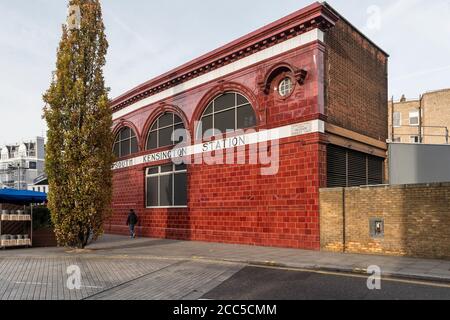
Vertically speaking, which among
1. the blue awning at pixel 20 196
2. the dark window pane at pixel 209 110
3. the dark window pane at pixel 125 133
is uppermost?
the dark window pane at pixel 209 110

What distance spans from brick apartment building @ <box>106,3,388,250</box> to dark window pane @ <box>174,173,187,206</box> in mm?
53

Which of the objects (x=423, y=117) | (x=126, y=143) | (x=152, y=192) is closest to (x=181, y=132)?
(x=152, y=192)

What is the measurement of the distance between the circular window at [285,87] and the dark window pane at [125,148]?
1297 cm

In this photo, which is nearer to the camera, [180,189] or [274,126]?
[274,126]

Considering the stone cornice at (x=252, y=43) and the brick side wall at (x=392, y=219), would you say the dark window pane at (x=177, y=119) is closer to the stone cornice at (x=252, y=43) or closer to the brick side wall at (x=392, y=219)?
the stone cornice at (x=252, y=43)

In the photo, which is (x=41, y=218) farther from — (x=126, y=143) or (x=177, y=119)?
(x=126, y=143)

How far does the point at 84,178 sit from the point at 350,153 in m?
11.3

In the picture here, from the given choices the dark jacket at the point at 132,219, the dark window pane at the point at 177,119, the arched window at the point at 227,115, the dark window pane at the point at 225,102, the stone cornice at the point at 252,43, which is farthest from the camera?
the dark jacket at the point at 132,219

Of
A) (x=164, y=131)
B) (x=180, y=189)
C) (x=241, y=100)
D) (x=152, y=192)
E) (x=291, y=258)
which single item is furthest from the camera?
(x=152, y=192)

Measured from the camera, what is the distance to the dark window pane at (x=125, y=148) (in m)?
25.5

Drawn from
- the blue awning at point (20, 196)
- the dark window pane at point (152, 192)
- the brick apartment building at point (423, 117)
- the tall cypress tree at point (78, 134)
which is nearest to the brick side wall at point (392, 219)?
the tall cypress tree at point (78, 134)

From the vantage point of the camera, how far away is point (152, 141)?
23.0 meters

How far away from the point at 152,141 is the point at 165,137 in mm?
1567

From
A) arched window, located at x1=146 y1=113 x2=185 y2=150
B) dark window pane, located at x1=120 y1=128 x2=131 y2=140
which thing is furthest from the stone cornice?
dark window pane, located at x1=120 y1=128 x2=131 y2=140
